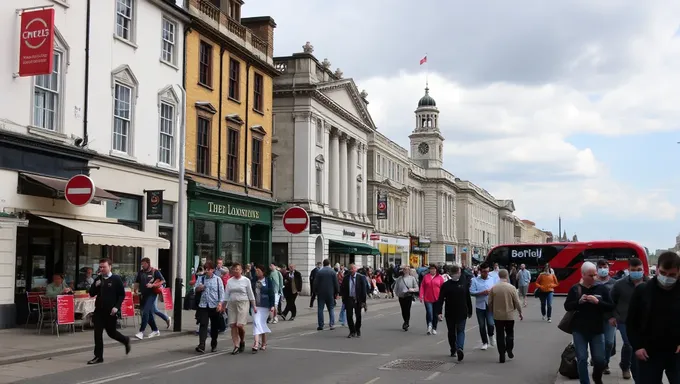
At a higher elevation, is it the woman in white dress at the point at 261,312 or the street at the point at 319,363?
the woman in white dress at the point at 261,312

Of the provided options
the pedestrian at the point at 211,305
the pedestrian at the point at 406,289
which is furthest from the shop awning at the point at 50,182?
the pedestrian at the point at 406,289

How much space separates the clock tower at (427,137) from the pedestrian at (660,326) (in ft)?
359

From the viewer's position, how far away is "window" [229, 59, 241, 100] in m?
32.9

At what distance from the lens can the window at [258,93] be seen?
1404 inches

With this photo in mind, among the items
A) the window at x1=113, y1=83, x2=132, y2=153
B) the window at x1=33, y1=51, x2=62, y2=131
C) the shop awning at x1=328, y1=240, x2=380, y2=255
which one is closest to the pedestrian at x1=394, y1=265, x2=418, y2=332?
the window at x1=113, y1=83, x2=132, y2=153

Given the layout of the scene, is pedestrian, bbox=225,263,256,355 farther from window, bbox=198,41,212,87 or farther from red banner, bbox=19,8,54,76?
window, bbox=198,41,212,87

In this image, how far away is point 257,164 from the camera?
3594 cm

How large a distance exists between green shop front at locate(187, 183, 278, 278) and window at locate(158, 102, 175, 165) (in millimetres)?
1752

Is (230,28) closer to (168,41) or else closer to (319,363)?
(168,41)

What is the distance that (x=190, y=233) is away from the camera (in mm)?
29562

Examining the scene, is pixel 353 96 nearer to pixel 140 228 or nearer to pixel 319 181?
pixel 319 181

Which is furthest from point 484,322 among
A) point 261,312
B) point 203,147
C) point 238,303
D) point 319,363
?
point 203,147

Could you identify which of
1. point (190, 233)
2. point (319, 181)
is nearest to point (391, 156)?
point (319, 181)

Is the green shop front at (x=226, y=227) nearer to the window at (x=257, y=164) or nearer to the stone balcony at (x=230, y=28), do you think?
the window at (x=257, y=164)
